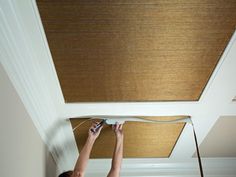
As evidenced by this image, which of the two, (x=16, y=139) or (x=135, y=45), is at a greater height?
(x=135, y=45)

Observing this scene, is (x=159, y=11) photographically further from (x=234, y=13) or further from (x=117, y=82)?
(x=117, y=82)

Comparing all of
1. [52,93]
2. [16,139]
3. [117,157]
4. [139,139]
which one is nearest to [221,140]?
[139,139]

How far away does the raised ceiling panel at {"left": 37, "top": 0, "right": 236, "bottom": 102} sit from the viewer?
3.85 feet

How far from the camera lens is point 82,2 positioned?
3.74 feet

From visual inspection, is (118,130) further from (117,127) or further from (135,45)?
(135,45)

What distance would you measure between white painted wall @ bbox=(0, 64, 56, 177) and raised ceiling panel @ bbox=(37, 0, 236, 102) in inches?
9.5

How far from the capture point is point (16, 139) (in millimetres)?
1388

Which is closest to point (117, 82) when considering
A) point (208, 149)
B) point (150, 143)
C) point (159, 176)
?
point (150, 143)

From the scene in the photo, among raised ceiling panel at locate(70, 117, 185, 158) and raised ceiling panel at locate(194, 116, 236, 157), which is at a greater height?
raised ceiling panel at locate(194, 116, 236, 157)

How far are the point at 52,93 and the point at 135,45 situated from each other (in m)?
0.56

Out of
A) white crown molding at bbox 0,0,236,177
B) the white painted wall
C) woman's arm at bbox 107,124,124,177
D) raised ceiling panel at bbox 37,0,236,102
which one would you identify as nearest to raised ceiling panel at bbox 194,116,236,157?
white crown molding at bbox 0,0,236,177

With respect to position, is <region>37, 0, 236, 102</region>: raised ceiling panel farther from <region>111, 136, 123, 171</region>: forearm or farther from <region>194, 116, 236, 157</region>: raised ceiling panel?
<region>194, 116, 236, 157</region>: raised ceiling panel

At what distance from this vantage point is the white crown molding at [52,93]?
3.78 feet

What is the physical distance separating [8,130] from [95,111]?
691 millimetres
